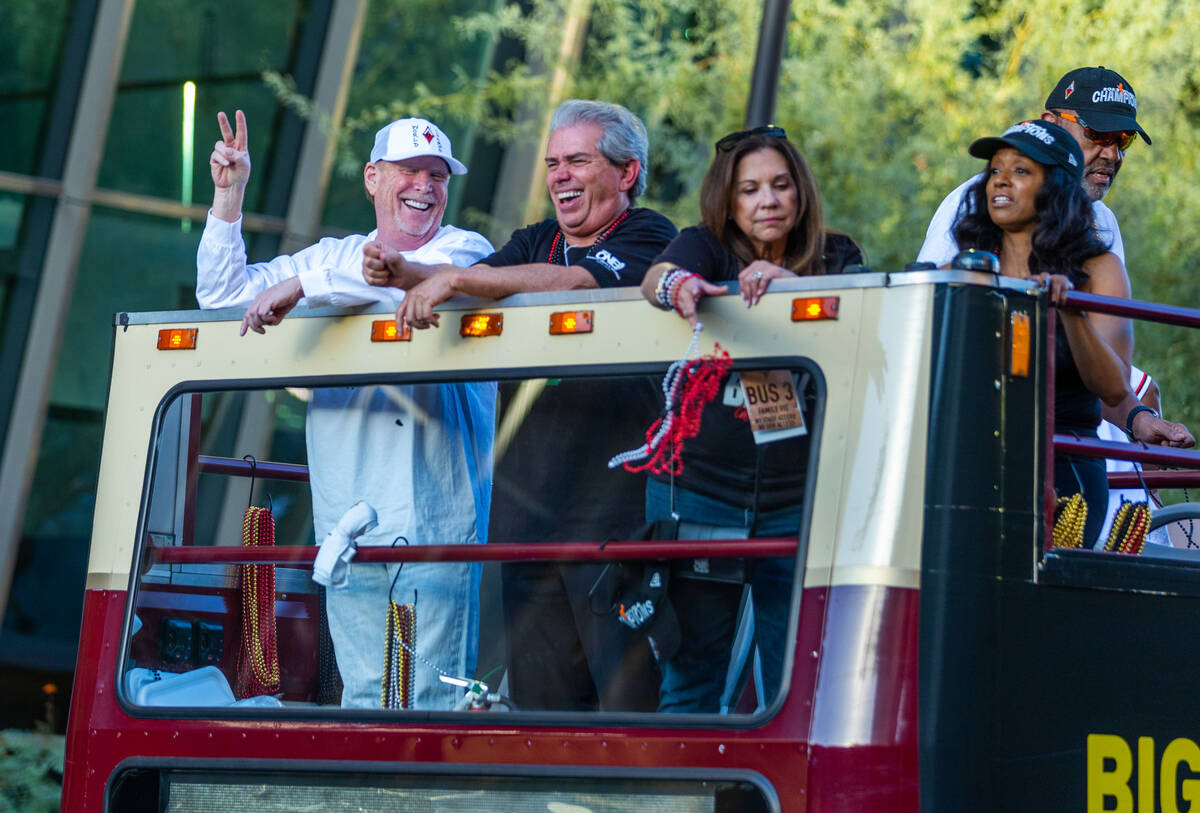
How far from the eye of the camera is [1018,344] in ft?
9.54

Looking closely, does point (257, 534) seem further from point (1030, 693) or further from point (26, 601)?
point (26, 601)

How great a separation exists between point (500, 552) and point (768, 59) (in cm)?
511

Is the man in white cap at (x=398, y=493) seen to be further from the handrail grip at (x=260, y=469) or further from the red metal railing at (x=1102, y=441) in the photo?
the red metal railing at (x=1102, y=441)

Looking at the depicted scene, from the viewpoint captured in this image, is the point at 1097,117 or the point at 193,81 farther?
the point at 193,81

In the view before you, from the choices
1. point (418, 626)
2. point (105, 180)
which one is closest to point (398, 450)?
point (418, 626)

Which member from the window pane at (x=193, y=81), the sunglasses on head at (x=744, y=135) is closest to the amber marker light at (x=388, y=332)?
the sunglasses on head at (x=744, y=135)

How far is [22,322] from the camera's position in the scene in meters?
10.6

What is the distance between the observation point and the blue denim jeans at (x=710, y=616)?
3072mm

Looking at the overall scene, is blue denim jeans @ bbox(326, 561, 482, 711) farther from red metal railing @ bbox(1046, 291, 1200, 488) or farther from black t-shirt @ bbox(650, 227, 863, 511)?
red metal railing @ bbox(1046, 291, 1200, 488)

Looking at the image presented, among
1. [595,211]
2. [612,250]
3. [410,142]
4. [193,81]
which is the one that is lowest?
[612,250]

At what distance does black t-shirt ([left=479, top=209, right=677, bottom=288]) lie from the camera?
3695mm

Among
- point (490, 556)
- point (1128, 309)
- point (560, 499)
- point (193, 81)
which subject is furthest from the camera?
point (193, 81)

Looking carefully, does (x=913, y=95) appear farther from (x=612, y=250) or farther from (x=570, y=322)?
(x=570, y=322)

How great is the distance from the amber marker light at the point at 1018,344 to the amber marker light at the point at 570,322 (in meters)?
0.87
